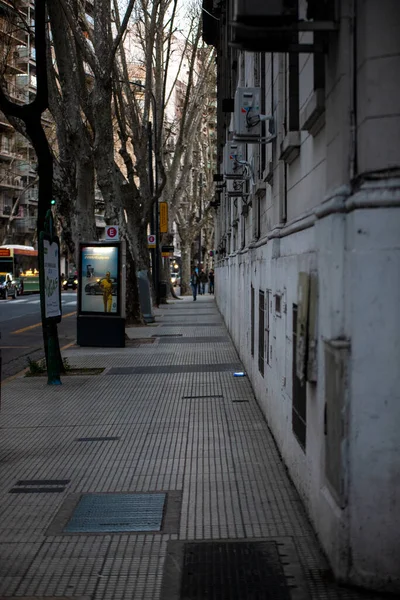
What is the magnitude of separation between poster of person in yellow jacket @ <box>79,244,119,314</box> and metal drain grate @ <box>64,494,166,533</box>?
35.2 ft

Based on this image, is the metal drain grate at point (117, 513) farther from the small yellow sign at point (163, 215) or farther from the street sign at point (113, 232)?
the small yellow sign at point (163, 215)

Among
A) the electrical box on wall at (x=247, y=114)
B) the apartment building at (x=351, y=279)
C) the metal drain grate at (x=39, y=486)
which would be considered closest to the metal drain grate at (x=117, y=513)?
the metal drain grate at (x=39, y=486)

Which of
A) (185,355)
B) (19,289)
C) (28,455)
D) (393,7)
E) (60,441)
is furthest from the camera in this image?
(19,289)

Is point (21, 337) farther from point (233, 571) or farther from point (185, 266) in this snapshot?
point (185, 266)

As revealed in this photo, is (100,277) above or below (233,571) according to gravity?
above

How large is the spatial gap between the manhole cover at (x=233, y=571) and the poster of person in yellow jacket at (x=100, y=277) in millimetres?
11909

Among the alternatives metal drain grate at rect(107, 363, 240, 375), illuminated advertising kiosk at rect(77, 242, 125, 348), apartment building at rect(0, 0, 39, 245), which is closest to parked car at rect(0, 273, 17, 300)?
apartment building at rect(0, 0, 39, 245)

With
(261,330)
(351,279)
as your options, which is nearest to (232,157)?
(261,330)

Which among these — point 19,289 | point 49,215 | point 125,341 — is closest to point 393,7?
point 49,215

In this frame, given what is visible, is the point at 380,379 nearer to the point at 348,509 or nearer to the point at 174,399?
the point at 348,509

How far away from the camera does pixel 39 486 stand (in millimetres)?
6836

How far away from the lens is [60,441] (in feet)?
28.1

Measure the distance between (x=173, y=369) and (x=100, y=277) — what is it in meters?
3.76

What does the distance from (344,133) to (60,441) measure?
5220mm
